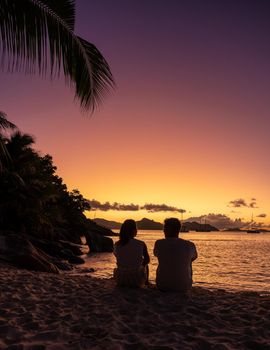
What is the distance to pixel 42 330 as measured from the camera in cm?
493

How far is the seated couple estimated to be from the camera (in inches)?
289

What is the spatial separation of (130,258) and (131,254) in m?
0.09

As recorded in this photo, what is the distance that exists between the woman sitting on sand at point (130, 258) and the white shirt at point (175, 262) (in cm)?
49

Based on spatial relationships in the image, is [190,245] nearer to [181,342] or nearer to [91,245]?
[181,342]

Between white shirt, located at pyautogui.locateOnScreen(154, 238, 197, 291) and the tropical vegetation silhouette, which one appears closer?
white shirt, located at pyautogui.locateOnScreen(154, 238, 197, 291)

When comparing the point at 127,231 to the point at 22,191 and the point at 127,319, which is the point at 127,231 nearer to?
the point at 127,319

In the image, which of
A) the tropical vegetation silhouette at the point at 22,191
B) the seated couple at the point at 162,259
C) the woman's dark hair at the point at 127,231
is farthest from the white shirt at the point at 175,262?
the tropical vegetation silhouette at the point at 22,191

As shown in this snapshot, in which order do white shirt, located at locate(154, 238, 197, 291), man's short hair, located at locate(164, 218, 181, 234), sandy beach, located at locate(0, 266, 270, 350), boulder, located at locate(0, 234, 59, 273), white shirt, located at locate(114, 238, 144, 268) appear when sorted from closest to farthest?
1. sandy beach, located at locate(0, 266, 270, 350)
2. white shirt, located at locate(154, 238, 197, 291)
3. man's short hair, located at locate(164, 218, 181, 234)
4. white shirt, located at locate(114, 238, 144, 268)
5. boulder, located at locate(0, 234, 59, 273)

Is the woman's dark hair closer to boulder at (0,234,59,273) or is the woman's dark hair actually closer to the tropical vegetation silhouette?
boulder at (0,234,59,273)

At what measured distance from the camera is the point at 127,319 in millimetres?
5582

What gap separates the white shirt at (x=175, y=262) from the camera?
732cm

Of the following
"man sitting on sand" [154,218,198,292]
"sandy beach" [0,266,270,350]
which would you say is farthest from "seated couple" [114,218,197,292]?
"sandy beach" [0,266,270,350]

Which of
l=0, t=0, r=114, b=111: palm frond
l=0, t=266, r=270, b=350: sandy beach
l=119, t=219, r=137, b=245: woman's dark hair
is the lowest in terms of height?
l=0, t=266, r=270, b=350: sandy beach

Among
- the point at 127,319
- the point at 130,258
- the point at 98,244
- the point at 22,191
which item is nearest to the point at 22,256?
the point at 130,258
